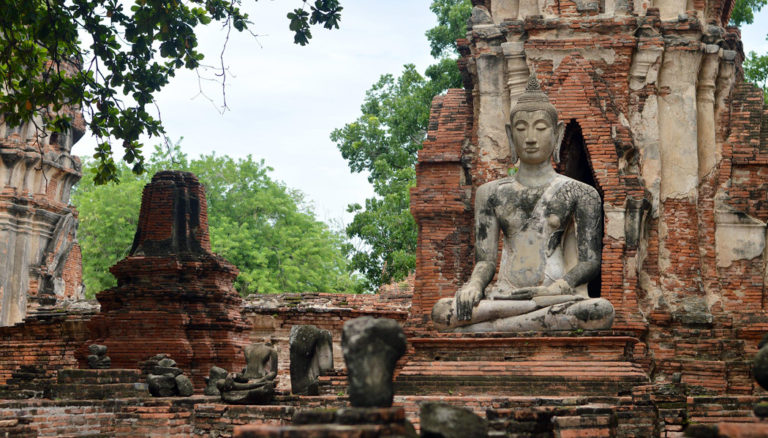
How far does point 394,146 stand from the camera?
81.1ft

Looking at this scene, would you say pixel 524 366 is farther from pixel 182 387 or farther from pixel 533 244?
pixel 182 387

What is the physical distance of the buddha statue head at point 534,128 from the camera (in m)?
9.77

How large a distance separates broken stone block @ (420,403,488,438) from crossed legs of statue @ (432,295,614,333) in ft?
13.1

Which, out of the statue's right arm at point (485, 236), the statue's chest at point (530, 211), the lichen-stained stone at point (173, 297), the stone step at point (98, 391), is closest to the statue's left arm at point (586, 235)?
the statue's chest at point (530, 211)

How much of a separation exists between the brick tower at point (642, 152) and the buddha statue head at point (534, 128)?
13.6 feet

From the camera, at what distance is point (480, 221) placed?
10.1 m

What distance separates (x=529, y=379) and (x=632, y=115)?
7.06m

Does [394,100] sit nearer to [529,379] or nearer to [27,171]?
[27,171]

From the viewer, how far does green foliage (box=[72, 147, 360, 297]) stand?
Result: 3145 centimetres

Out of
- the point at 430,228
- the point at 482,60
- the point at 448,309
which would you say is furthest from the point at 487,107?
the point at 448,309

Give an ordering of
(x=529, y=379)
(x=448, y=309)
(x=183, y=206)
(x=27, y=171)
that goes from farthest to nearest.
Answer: (x=27, y=171)
(x=183, y=206)
(x=448, y=309)
(x=529, y=379)

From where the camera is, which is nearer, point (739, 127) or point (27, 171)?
point (739, 127)

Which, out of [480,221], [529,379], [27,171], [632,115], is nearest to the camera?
[529,379]

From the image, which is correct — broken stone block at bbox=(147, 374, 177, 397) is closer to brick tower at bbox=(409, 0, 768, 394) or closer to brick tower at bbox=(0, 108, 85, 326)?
brick tower at bbox=(409, 0, 768, 394)
